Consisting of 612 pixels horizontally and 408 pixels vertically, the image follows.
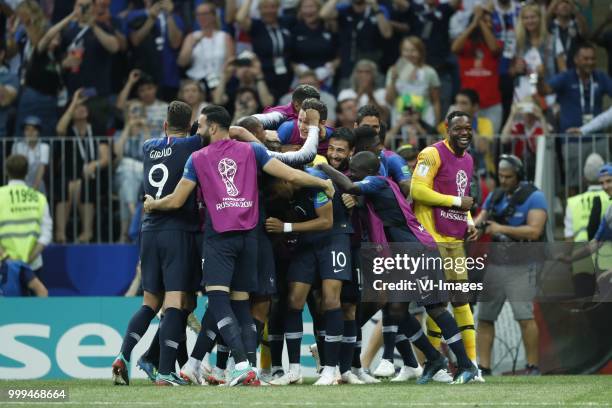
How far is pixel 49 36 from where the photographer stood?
1841 cm

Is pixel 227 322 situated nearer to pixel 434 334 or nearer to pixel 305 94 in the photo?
pixel 305 94

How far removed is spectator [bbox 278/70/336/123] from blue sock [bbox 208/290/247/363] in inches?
258

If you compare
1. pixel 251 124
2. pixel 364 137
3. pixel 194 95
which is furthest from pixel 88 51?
pixel 364 137

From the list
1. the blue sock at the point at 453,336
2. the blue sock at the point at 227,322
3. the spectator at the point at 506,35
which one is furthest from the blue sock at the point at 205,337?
the spectator at the point at 506,35

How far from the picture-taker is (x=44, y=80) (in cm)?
1841

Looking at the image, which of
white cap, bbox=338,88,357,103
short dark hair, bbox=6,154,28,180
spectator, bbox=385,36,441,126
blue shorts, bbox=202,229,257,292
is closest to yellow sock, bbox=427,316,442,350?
blue shorts, bbox=202,229,257,292

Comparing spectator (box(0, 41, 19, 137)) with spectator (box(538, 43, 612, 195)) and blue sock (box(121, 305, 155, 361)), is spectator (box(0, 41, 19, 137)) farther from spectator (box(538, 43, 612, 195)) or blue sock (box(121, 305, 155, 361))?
spectator (box(538, 43, 612, 195))

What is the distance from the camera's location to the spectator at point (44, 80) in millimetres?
18109

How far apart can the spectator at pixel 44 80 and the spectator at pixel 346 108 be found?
3.77 meters

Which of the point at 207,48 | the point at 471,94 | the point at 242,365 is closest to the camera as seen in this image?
the point at 242,365

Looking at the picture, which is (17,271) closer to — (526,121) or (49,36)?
(49,36)

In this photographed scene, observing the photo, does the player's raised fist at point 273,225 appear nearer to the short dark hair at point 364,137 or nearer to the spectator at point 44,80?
the short dark hair at point 364,137

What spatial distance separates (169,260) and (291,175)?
1.34 metres

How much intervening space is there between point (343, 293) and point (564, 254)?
2.89 meters
